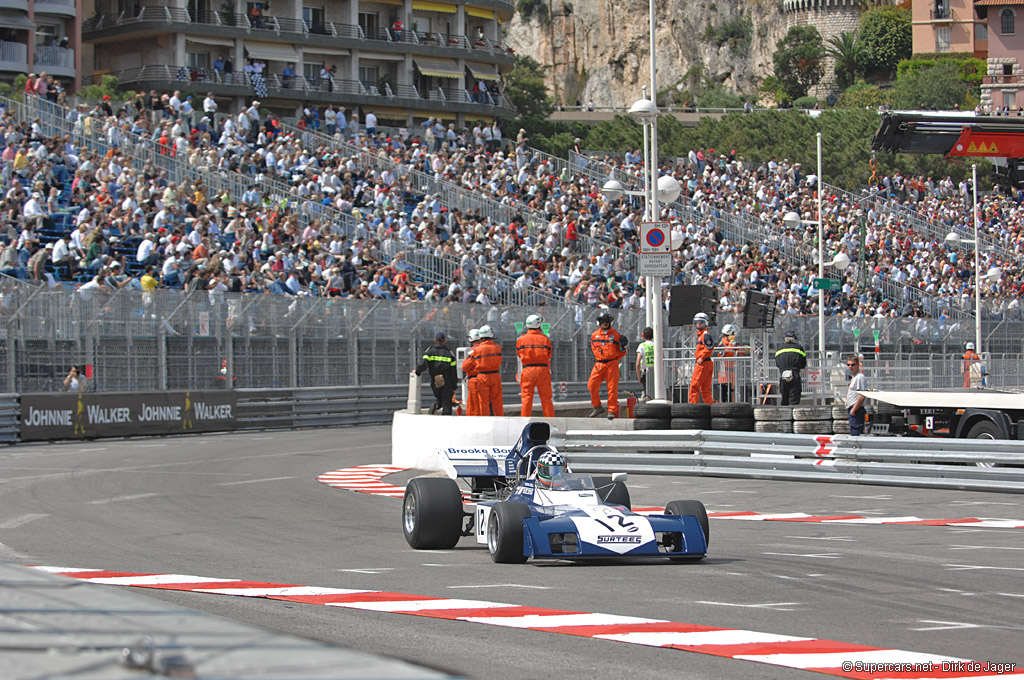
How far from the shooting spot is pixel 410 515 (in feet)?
39.4

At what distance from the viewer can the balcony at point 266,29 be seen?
2034 inches

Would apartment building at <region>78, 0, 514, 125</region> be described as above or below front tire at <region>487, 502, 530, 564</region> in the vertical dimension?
above

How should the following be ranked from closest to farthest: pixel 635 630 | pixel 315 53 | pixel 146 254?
pixel 635 630
pixel 146 254
pixel 315 53

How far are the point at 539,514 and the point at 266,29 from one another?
47.0 m

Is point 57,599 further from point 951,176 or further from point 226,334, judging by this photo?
point 951,176

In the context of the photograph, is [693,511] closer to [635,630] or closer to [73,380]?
[635,630]

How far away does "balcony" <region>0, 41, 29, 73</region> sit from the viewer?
48.2 metres

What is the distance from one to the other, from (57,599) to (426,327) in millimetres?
29098

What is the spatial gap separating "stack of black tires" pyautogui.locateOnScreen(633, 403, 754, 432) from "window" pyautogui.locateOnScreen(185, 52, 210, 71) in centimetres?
3706

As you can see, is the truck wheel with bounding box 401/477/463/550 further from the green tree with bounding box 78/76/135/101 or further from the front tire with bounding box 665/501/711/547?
the green tree with bounding box 78/76/135/101

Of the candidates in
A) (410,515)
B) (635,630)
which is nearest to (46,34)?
(410,515)

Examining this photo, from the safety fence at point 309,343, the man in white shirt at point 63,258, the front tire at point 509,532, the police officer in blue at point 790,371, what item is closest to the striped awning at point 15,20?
the man in white shirt at point 63,258

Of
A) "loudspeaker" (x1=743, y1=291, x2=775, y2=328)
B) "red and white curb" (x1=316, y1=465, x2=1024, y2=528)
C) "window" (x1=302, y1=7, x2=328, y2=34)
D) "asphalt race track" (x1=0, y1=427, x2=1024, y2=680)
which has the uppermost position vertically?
"window" (x1=302, y1=7, x2=328, y2=34)

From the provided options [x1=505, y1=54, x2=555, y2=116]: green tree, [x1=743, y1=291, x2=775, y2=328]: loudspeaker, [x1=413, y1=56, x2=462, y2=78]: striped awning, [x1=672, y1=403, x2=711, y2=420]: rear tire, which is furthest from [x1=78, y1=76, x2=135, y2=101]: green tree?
[x1=672, y1=403, x2=711, y2=420]: rear tire
